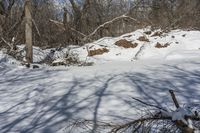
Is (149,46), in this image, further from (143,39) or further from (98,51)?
(98,51)

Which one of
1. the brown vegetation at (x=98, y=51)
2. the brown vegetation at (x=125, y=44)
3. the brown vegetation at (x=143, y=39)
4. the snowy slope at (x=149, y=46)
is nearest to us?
the snowy slope at (x=149, y=46)

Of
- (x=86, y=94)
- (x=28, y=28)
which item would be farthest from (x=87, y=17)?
(x=86, y=94)

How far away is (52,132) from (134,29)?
14257 mm

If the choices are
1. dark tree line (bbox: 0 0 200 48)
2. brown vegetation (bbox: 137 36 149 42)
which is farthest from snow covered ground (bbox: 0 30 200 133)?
dark tree line (bbox: 0 0 200 48)

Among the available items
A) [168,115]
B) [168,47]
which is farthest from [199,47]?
[168,115]

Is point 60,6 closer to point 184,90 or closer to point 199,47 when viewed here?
point 199,47

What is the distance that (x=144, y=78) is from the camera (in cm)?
686

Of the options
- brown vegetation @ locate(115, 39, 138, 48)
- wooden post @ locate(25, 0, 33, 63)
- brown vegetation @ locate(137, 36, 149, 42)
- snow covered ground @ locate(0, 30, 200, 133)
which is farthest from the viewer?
brown vegetation @ locate(137, 36, 149, 42)

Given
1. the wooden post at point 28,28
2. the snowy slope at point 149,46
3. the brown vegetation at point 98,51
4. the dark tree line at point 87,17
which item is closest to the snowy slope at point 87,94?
the wooden post at point 28,28

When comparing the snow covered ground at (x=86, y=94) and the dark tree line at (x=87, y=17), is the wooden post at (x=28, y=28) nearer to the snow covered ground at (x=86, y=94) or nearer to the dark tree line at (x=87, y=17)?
the dark tree line at (x=87, y=17)

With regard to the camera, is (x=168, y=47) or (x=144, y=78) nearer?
(x=144, y=78)

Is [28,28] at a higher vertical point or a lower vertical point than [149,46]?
higher

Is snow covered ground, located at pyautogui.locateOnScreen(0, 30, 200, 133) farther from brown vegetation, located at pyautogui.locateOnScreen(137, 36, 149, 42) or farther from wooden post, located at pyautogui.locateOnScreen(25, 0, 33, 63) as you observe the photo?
brown vegetation, located at pyautogui.locateOnScreen(137, 36, 149, 42)

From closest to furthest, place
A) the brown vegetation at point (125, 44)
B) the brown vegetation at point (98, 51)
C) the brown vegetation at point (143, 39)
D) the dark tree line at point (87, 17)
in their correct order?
the brown vegetation at point (98, 51), the brown vegetation at point (125, 44), the brown vegetation at point (143, 39), the dark tree line at point (87, 17)
